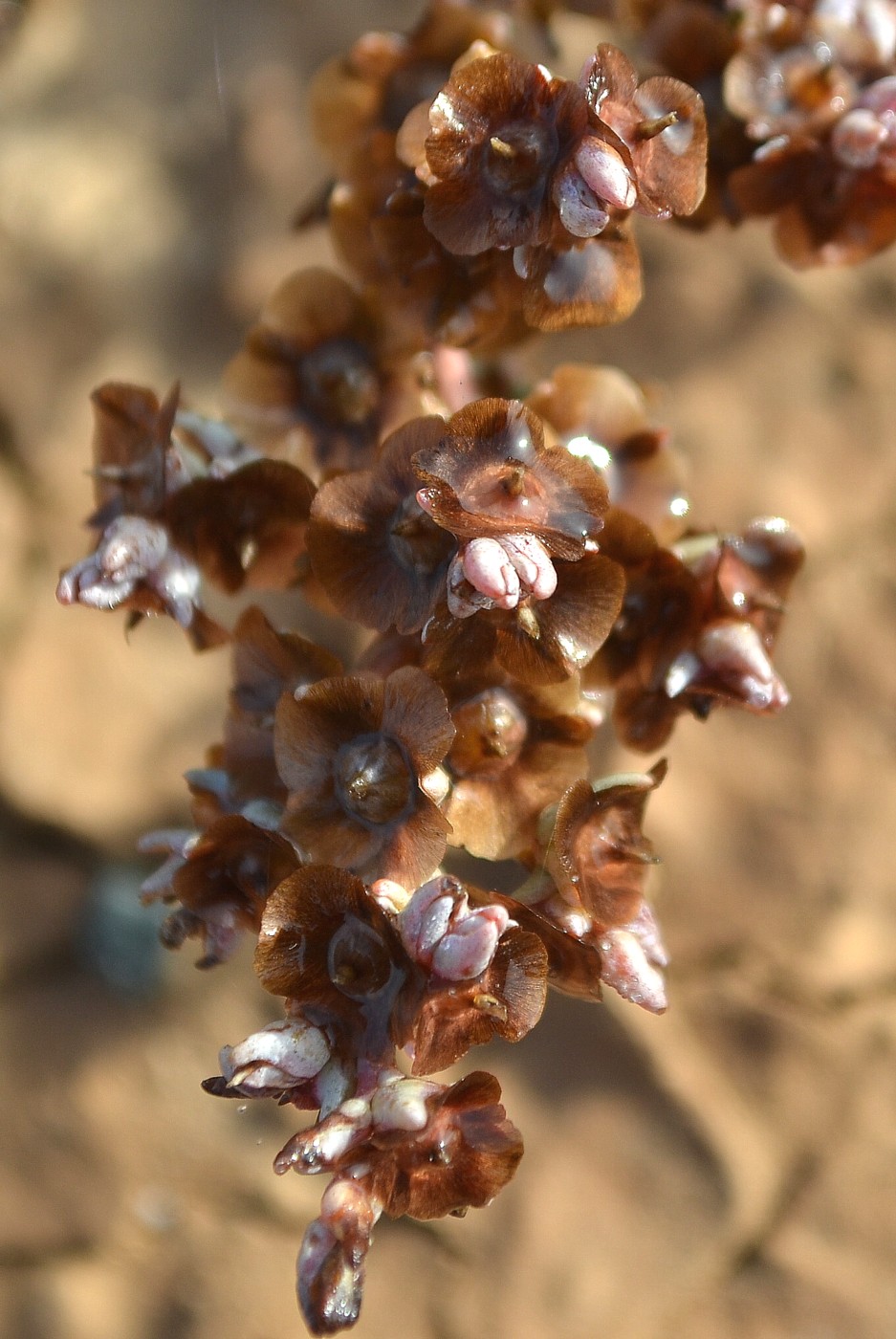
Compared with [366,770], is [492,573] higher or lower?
higher

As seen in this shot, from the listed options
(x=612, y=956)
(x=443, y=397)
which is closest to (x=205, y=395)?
(x=443, y=397)

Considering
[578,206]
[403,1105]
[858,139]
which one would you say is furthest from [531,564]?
[858,139]

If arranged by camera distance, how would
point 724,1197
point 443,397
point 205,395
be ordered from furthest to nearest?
point 205,395 → point 724,1197 → point 443,397

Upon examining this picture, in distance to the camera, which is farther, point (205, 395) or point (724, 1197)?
point (205, 395)

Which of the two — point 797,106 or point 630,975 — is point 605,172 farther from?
point 630,975

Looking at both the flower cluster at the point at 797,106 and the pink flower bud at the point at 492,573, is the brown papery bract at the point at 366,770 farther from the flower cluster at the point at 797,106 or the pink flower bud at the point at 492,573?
the flower cluster at the point at 797,106

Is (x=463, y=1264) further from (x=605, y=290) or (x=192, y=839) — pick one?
(x=605, y=290)

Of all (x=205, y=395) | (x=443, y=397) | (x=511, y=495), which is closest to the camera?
(x=511, y=495)
